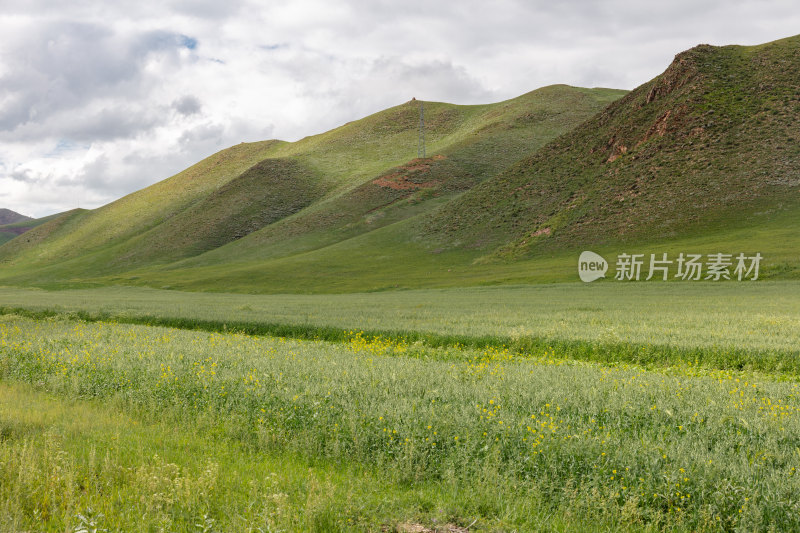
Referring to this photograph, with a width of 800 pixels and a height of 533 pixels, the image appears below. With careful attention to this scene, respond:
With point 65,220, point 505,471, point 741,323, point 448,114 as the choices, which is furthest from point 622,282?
point 65,220

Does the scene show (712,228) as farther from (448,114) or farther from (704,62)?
(448,114)

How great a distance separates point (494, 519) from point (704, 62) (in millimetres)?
95290

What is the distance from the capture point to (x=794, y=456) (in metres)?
6.03

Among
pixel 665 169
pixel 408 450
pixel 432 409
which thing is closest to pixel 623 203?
pixel 665 169

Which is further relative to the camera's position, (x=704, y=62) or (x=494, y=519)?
(x=704, y=62)

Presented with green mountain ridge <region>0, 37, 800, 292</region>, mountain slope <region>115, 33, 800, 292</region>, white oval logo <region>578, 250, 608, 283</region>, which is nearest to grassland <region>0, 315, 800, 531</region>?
white oval logo <region>578, 250, 608, 283</region>

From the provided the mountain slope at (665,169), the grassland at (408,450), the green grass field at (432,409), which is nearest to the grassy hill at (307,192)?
the mountain slope at (665,169)

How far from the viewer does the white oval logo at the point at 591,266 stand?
46.3m

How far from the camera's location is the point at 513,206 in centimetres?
7919

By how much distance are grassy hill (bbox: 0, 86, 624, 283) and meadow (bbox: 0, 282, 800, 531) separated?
77279 millimetres

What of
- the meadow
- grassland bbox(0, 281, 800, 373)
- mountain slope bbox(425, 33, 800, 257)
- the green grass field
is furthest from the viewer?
mountain slope bbox(425, 33, 800, 257)

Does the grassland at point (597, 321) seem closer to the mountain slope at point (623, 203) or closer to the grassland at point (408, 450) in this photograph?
the grassland at point (408, 450)

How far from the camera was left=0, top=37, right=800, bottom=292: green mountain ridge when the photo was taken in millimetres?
58656

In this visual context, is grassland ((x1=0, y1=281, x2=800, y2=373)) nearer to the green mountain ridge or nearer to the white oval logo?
the white oval logo
